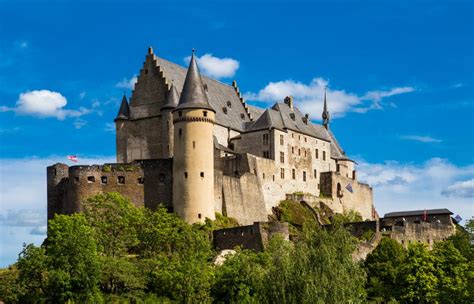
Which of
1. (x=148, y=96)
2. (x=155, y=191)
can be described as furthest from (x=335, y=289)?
(x=148, y=96)

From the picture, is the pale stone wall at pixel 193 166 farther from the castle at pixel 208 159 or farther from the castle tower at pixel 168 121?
the castle tower at pixel 168 121

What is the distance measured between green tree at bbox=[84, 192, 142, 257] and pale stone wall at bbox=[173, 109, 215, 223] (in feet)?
16.9

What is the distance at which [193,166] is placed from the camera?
82750mm

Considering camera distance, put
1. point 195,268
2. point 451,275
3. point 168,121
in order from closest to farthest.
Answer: point 195,268
point 451,275
point 168,121

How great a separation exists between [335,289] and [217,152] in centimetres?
4094

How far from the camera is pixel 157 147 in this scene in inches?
3711

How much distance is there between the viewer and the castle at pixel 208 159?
8306 centimetres

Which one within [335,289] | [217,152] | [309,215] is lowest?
[335,289]

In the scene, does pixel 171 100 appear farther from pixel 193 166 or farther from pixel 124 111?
pixel 193 166

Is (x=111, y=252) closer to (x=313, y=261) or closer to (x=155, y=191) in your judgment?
(x=155, y=191)

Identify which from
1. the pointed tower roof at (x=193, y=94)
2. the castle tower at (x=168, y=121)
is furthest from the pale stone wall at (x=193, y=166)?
the castle tower at (x=168, y=121)

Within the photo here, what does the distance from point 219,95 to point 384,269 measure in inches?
1601

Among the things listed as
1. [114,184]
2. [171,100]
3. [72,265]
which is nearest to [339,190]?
[171,100]

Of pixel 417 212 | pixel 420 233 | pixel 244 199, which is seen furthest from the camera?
pixel 417 212
